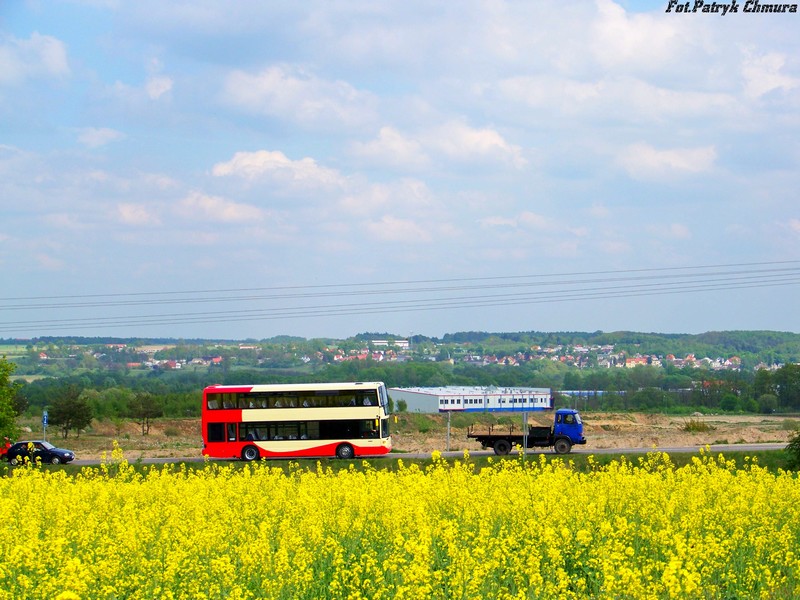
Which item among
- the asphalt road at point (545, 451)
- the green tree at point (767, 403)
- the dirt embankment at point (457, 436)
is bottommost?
the green tree at point (767, 403)

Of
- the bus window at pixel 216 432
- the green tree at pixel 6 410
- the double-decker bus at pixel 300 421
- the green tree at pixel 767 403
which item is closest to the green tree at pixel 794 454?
the double-decker bus at pixel 300 421

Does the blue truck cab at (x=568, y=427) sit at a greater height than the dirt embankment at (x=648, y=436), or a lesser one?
greater

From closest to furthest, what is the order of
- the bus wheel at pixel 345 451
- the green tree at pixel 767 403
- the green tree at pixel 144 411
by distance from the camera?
the bus wheel at pixel 345 451, the green tree at pixel 144 411, the green tree at pixel 767 403

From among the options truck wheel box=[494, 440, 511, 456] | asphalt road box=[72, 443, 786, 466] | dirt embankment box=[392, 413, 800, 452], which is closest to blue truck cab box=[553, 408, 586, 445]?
asphalt road box=[72, 443, 786, 466]

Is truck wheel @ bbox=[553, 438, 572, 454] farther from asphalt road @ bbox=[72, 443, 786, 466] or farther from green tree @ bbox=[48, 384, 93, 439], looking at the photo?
green tree @ bbox=[48, 384, 93, 439]

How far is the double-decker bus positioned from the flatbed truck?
5.08m

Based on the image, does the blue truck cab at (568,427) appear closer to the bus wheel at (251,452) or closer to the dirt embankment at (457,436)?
the dirt embankment at (457,436)

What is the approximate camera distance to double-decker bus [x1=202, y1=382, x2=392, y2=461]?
4378cm

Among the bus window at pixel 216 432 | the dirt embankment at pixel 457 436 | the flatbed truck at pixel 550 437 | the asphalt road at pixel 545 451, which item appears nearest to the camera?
the asphalt road at pixel 545 451

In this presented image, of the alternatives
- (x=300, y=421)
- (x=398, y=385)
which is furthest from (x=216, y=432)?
(x=398, y=385)

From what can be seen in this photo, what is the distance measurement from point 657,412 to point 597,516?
75.2 metres

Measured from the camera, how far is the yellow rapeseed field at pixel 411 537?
1173 cm

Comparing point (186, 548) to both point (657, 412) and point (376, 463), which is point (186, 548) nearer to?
point (376, 463)

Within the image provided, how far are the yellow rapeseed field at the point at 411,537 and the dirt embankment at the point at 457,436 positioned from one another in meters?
27.3
